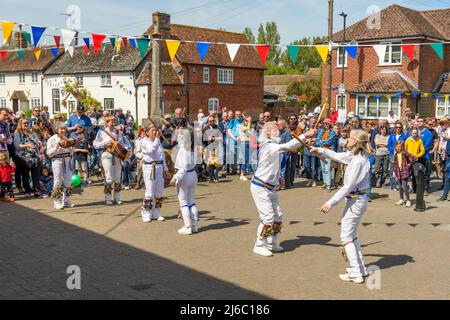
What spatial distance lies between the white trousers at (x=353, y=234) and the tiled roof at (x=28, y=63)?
48.3 metres

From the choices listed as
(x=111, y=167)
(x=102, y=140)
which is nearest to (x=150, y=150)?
(x=111, y=167)

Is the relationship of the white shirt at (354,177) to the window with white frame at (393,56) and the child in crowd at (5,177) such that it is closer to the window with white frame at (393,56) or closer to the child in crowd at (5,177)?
the child in crowd at (5,177)

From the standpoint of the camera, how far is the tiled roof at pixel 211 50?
42656 mm

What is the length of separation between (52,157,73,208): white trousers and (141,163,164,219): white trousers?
2104 millimetres

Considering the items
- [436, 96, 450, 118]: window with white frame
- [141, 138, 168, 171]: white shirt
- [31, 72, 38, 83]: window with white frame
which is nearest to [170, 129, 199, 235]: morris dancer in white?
[141, 138, 168, 171]: white shirt

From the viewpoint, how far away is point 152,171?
9.60 m

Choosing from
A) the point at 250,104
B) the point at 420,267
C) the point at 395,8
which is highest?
the point at 395,8

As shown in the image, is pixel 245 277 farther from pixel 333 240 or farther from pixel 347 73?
pixel 347 73

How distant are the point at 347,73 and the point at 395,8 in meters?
5.59

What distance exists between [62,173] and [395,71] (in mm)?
27068

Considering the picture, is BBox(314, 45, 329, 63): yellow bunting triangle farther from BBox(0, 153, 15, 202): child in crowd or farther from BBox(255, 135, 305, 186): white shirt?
BBox(0, 153, 15, 202): child in crowd

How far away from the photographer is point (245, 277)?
650 centimetres

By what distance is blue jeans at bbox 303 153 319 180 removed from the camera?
14562 millimetres
